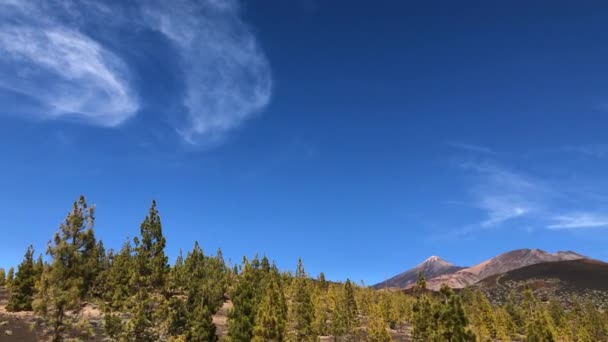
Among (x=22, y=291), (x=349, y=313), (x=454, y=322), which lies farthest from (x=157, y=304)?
(x=349, y=313)

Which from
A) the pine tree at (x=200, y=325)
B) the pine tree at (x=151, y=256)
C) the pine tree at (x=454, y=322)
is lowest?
the pine tree at (x=454, y=322)

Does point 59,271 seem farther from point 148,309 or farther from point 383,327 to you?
point 383,327

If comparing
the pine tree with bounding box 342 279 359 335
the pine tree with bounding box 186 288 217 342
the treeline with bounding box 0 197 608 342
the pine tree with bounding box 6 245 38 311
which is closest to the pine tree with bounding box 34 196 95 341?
the treeline with bounding box 0 197 608 342

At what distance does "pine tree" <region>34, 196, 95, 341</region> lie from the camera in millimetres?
25578

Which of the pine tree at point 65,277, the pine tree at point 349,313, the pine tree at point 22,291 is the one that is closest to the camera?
the pine tree at point 65,277

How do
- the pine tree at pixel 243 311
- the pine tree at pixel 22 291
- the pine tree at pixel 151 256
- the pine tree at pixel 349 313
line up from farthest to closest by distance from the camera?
the pine tree at pixel 349 313
the pine tree at pixel 22 291
the pine tree at pixel 243 311
the pine tree at pixel 151 256

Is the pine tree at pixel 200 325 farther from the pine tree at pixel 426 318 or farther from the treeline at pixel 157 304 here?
the pine tree at pixel 426 318

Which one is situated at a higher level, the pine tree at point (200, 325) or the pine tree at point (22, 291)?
the pine tree at point (22, 291)

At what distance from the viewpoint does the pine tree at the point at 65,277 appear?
83.9 ft

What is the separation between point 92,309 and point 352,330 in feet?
Result: 164

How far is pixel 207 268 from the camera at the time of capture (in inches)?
4749

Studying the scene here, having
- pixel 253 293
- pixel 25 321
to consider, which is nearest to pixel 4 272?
pixel 25 321

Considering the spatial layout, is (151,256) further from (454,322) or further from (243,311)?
(454,322)

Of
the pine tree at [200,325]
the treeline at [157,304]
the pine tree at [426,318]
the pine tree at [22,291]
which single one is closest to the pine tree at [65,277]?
the treeline at [157,304]
